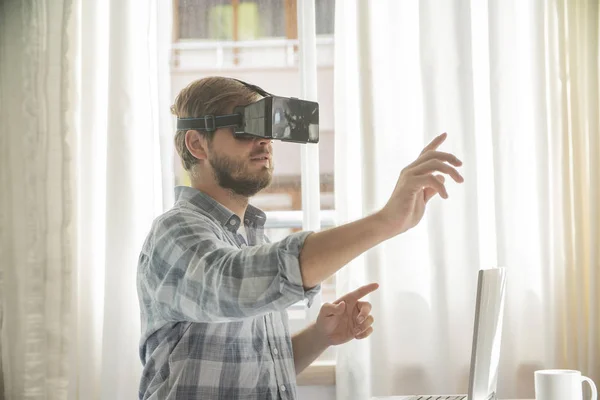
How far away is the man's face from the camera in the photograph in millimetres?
1384

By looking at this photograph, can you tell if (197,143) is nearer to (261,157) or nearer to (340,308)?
(261,157)

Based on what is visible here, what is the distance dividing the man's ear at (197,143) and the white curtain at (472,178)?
97cm

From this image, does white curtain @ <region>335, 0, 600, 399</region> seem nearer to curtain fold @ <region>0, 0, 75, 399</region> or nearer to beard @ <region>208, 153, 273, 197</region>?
curtain fold @ <region>0, 0, 75, 399</region>

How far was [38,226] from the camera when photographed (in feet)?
7.67

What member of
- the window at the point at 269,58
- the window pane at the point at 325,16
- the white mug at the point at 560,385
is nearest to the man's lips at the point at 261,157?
the white mug at the point at 560,385

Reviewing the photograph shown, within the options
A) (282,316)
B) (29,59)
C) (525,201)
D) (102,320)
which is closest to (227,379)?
(282,316)

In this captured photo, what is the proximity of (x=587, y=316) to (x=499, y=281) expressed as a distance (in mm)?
1081

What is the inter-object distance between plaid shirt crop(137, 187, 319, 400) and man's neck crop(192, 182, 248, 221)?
0.09ft

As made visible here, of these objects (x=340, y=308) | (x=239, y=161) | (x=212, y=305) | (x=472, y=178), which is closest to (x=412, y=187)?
(x=212, y=305)

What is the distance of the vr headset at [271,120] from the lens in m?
1.29

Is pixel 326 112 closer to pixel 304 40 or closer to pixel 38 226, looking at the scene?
pixel 304 40

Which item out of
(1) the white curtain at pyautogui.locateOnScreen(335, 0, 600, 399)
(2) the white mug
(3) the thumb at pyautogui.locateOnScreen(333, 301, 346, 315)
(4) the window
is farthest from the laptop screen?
(4) the window

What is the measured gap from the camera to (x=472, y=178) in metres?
2.33

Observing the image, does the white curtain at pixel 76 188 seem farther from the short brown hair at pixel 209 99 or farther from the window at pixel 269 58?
the short brown hair at pixel 209 99
